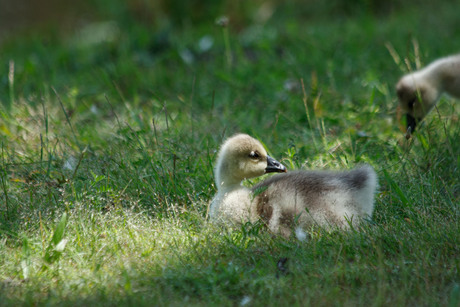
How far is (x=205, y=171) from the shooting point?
388 centimetres

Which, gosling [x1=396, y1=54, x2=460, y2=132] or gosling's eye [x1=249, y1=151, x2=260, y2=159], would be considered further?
gosling [x1=396, y1=54, x2=460, y2=132]

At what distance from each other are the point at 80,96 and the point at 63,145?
1443 millimetres

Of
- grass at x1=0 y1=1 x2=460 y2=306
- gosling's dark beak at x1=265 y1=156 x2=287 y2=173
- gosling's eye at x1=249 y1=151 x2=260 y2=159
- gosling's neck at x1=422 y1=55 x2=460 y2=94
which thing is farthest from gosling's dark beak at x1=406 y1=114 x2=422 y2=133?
gosling's eye at x1=249 y1=151 x2=260 y2=159

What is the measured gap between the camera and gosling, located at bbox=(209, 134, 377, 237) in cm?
332

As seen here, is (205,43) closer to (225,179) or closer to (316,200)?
(225,179)

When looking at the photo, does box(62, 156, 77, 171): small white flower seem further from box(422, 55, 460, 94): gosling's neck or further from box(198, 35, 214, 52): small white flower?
box(198, 35, 214, 52): small white flower

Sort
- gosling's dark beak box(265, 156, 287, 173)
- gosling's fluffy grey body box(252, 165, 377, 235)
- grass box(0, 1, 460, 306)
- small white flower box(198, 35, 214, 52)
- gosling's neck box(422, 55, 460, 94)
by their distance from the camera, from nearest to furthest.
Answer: grass box(0, 1, 460, 306) < gosling's fluffy grey body box(252, 165, 377, 235) < gosling's dark beak box(265, 156, 287, 173) < gosling's neck box(422, 55, 460, 94) < small white flower box(198, 35, 214, 52)

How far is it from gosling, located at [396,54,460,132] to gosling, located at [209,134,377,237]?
130cm

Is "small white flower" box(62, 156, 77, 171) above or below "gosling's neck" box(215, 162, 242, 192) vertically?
above

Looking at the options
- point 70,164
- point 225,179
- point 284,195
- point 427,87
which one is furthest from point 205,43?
point 284,195

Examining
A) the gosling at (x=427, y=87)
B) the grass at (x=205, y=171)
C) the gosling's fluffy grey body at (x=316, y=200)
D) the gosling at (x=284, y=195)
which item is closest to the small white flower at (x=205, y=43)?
the grass at (x=205, y=171)

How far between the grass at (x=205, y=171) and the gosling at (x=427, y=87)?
155 millimetres

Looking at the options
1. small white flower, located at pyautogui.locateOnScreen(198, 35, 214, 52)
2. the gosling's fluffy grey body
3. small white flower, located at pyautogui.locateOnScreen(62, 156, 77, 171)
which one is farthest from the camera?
small white flower, located at pyautogui.locateOnScreen(198, 35, 214, 52)

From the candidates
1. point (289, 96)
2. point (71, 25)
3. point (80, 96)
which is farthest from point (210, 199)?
point (71, 25)
